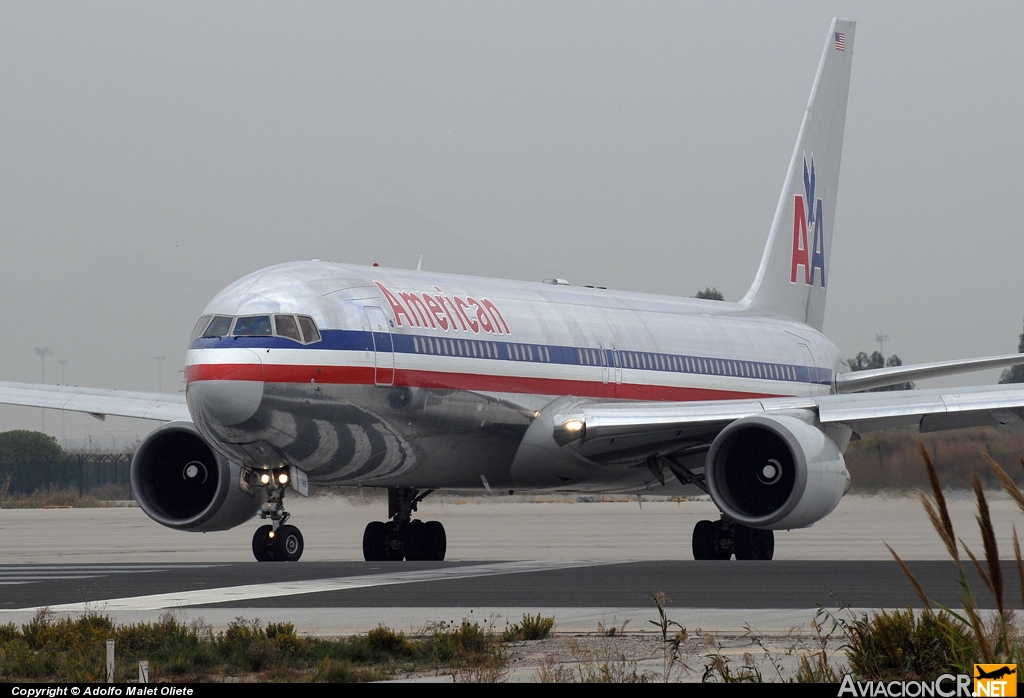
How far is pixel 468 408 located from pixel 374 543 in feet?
10.1

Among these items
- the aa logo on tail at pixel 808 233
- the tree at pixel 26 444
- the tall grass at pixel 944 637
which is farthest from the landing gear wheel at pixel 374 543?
the tree at pixel 26 444

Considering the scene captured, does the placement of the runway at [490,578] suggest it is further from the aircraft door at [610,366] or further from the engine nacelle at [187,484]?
the aircraft door at [610,366]

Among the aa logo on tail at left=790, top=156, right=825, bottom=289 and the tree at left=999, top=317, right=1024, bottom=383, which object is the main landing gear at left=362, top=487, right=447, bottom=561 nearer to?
the aa logo on tail at left=790, top=156, right=825, bottom=289

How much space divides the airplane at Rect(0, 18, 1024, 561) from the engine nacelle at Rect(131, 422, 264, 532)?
0.03m

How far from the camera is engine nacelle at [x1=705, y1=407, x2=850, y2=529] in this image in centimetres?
1866

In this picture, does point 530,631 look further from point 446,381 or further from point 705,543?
point 705,543

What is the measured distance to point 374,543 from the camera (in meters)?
22.0

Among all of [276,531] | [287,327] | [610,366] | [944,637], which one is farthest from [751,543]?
[944,637]

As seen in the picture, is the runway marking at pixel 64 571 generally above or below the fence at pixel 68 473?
above

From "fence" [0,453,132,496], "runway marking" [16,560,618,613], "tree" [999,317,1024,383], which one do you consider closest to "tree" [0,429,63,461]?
"fence" [0,453,132,496]

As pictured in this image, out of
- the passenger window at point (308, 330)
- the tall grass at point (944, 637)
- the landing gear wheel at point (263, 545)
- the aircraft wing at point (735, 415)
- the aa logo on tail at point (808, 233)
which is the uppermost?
the aa logo on tail at point (808, 233)

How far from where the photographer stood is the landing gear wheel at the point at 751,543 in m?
22.3

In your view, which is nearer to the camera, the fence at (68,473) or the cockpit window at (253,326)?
the cockpit window at (253,326)

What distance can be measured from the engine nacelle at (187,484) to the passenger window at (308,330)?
124 inches
